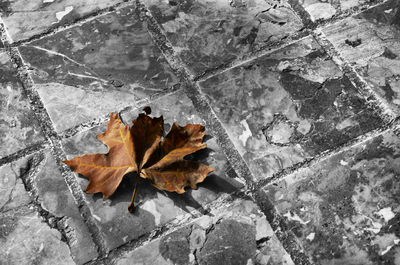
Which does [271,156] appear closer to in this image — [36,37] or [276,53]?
[276,53]

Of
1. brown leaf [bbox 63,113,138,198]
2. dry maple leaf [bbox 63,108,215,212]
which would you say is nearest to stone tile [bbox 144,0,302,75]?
dry maple leaf [bbox 63,108,215,212]

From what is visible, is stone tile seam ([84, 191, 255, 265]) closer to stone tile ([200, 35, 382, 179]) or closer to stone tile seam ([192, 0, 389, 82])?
stone tile ([200, 35, 382, 179])

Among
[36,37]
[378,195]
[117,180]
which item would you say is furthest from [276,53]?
[36,37]

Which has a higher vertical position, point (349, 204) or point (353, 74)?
point (353, 74)

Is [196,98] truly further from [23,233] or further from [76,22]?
[23,233]

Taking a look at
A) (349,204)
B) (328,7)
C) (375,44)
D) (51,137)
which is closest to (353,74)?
(375,44)

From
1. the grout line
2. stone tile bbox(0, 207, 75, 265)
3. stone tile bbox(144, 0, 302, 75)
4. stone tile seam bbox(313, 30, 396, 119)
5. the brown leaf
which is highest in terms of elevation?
stone tile bbox(144, 0, 302, 75)
